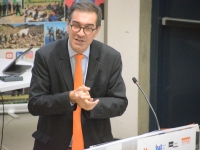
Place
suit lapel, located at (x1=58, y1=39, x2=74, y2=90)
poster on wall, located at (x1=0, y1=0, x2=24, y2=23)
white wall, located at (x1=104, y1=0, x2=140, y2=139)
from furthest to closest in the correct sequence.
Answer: poster on wall, located at (x1=0, y1=0, x2=24, y2=23)
white wall, located at (x1=104, y1=0, x2=140, y2=139)
suit lapel, located at (x1=58, y1=39, x2=74, y2=90)

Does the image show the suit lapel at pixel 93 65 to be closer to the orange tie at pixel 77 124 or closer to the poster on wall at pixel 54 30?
the orange tie at pixel 77 124

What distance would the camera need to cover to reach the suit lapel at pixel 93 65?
204 centimetres

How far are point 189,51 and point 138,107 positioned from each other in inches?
26.1

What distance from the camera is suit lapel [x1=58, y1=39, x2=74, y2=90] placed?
202cm

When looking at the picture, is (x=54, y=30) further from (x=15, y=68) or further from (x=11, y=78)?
(x=11, y=78)

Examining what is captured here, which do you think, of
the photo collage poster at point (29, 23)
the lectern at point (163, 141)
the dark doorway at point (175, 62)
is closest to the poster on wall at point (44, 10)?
the photo collage poster at point (29, 23)

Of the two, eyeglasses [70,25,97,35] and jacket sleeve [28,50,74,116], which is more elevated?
eyeglasses [70,25,97,35]

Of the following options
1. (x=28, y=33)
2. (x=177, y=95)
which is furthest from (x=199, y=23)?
(x=28, y=33)

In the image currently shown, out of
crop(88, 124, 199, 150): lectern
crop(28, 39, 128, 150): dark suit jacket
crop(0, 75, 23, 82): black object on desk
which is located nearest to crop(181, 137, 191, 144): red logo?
crop(88, 124, 199, 150): lectern

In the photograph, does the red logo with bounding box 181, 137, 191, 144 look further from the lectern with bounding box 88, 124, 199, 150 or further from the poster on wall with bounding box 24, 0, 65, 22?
the poster on wall with bounding box 24, 0, 65, 22

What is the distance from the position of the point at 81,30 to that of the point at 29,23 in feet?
6.96

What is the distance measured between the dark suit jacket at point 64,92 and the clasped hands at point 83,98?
73 mm

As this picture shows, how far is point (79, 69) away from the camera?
2.02 m

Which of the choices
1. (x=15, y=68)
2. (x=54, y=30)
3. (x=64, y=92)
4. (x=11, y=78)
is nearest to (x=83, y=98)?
(x=64, y=92)
